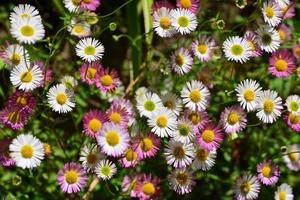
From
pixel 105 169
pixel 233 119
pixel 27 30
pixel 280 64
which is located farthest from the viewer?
pixel 280 64

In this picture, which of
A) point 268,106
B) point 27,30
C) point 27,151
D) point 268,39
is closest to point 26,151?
point 27,151

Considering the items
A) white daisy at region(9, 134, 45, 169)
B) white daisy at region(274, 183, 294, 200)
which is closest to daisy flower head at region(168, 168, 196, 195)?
white daisy at region(274, 183, 294, 200)

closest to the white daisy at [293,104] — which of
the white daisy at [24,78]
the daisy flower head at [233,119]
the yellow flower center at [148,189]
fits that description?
the daisy flower head at [233,119]

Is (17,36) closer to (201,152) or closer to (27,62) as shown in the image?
(27,62)

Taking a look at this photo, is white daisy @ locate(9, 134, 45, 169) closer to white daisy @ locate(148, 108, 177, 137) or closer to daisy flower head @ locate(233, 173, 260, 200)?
white daisy @ locate(148, 108, 177, 137)

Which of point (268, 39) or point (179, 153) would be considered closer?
point (179, 153)

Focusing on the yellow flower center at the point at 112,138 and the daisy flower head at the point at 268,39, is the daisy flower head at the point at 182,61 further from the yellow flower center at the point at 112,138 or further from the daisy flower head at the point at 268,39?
the yellow flower center at the point at 112,138

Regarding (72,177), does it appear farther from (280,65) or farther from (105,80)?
(280,65)
